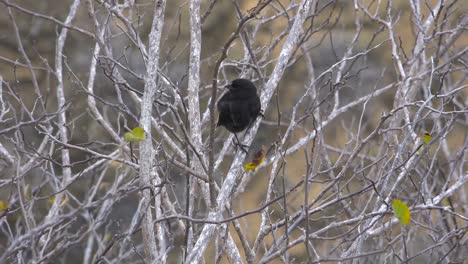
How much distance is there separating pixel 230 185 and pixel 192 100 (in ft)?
2.08

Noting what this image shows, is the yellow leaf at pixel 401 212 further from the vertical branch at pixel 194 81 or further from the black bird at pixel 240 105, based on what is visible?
the black bird at pixel 240 105

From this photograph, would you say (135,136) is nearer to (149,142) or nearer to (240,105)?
(149,142)

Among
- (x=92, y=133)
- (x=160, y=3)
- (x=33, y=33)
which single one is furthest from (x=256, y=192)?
(x=160, y=3)

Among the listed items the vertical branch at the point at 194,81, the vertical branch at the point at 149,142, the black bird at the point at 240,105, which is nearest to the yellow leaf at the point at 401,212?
the vertical branch at the point at 149,142

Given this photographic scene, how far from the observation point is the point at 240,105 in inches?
191

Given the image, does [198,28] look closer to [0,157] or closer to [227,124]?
[227,124]

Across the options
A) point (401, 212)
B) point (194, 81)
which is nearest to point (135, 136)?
point (194, 81)

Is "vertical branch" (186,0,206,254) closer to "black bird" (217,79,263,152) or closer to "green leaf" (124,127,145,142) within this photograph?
"black bird" (217,79,263,152)

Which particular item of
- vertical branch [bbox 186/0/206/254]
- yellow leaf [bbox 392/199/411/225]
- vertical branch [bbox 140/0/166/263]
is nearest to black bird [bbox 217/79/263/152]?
vertical branch [bbox 186/0/206/254]

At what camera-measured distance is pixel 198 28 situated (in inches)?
158

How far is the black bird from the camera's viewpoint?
4.70 metres

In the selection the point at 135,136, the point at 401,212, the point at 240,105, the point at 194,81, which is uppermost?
the point at 194,81

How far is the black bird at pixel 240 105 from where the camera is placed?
4.70 meters

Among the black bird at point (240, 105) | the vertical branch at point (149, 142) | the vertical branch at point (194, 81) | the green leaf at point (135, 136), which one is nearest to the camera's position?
the green leaf at point (135, 136)
